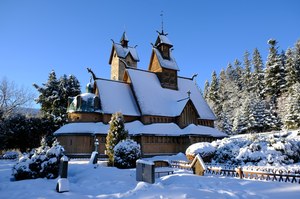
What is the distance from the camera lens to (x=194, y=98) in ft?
136

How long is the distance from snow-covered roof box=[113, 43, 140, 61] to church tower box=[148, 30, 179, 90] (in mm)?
10242

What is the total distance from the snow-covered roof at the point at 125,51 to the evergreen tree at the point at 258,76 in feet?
107

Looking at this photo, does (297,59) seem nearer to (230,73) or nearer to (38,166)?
(230,73)

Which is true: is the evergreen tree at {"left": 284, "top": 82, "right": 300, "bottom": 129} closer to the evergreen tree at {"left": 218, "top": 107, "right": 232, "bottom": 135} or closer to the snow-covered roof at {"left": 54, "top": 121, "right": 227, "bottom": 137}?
the evergreen tree at {"left": 218, "top": 107, "right": 232, "bottom": 135}

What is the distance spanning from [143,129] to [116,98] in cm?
632

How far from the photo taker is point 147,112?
110 feet

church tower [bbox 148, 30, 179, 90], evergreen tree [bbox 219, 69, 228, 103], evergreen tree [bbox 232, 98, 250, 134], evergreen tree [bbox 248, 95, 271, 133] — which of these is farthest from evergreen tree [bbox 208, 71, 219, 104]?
church tower [bbox 148, 30, 179, 90]

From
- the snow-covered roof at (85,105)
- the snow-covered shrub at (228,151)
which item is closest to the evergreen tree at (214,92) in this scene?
the snow-covered roof at (85,105)

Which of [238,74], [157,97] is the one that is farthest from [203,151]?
[238,74]

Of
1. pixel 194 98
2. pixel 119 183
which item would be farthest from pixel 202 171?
pixel 194 98

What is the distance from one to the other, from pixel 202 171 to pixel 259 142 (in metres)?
8.70

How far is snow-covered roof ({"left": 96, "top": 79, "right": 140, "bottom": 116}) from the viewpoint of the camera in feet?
108

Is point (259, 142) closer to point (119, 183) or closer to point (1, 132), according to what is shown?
point (119, 183)

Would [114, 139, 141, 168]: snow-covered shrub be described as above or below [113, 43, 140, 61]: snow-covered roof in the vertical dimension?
below
